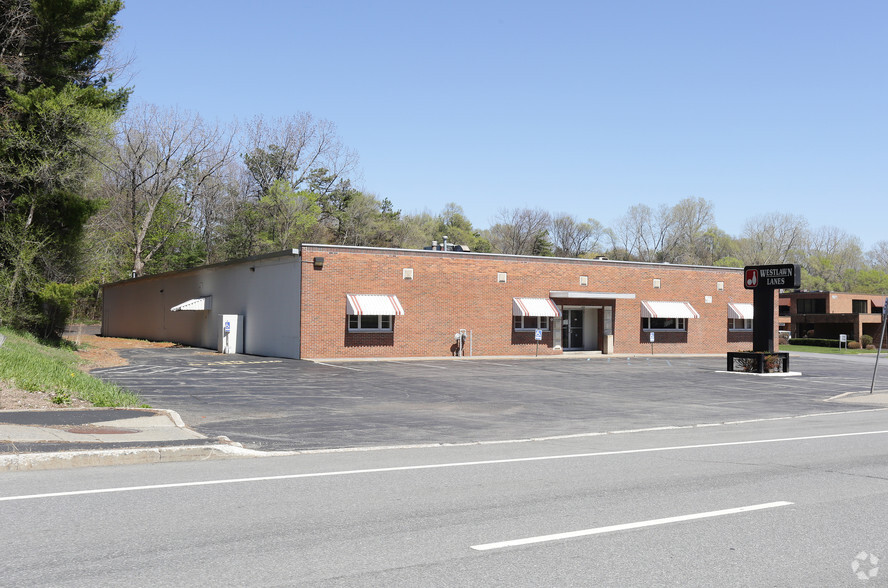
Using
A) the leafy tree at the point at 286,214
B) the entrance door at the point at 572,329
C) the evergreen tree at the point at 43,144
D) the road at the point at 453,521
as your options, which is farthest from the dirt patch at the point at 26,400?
the leafy tree at the point at 286,214

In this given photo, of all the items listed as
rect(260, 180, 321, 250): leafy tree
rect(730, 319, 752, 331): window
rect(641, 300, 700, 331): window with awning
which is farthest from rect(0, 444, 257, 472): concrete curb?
rect(260, 180, 321, 250): leafy tree

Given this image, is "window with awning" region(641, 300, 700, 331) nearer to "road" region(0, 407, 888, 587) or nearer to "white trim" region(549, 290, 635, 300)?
"white trim" region(549, 290, 635, 300)

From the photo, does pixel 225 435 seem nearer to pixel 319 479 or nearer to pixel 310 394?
pixel 319 479

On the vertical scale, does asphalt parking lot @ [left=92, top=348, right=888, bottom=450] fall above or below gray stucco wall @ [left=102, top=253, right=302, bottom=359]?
below

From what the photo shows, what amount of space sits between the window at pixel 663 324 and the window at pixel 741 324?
3.78m

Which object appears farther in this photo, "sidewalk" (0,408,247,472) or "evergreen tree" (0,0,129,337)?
"evergreen tree" (0,0,129,337)

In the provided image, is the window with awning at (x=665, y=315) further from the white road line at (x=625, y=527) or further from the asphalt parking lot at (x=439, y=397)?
the white road line at (x=625, y=527)

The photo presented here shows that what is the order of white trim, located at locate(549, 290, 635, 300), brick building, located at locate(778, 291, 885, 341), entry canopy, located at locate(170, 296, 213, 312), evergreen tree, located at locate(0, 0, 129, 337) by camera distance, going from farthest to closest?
brick building, located at locate(778, 291, 885, 341) < entry canopy, located at locate(170, 296, 213, 312) < white trim, located at locate(549, 290, 635, 300) < evergreen tree, located at locate(0, 0, 129, 337)

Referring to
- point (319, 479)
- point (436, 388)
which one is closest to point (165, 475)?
point (319, 479)

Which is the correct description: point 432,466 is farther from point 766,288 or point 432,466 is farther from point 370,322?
point 766,288

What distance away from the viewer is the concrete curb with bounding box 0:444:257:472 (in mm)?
8602

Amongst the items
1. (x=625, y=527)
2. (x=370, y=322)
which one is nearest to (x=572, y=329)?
(x=370, y=322)

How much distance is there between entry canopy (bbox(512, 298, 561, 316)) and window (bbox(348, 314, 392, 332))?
6450 millimetres

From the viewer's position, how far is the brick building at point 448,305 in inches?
1251
